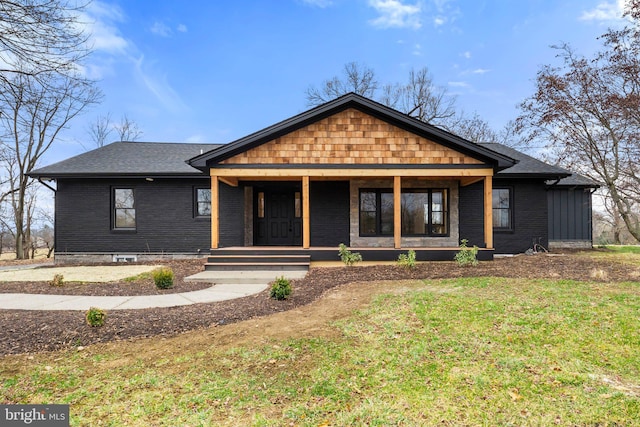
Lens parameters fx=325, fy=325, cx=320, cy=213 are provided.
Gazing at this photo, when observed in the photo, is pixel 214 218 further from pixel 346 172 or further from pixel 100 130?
pixel 100 130

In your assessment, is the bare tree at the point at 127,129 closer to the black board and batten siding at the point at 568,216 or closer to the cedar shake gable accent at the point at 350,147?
the cedar shake gable accent at the point at 350,147

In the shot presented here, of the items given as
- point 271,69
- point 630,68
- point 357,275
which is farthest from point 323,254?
point 271,69

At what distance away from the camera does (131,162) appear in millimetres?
13258

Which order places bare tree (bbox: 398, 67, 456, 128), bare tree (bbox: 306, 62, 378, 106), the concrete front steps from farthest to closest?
bare tree (bbox: 306, 62, 378, 106) < bare tree (bbox: 398, 67, 456, 128) < the concrete front steps

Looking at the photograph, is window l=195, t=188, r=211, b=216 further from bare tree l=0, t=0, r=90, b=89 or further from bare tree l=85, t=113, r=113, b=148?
bare tree l=85, t=113, r=113, b=148

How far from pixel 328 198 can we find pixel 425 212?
3570mm

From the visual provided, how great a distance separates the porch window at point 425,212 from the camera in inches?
465

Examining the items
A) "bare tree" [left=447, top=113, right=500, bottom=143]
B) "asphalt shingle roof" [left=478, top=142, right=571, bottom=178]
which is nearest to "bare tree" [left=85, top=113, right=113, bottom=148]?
"bare tree" [left=447, top=113, right=500, bottom=143]

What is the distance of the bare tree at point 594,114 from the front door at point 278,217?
10830 mm

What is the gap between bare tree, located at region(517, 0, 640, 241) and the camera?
1173cm

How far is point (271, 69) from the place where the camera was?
2322 centimetres

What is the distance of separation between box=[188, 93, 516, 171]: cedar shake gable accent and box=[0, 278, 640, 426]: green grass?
256 inches

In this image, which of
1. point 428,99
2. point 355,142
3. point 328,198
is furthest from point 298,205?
point 428,99

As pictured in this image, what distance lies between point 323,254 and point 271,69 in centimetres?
1783
